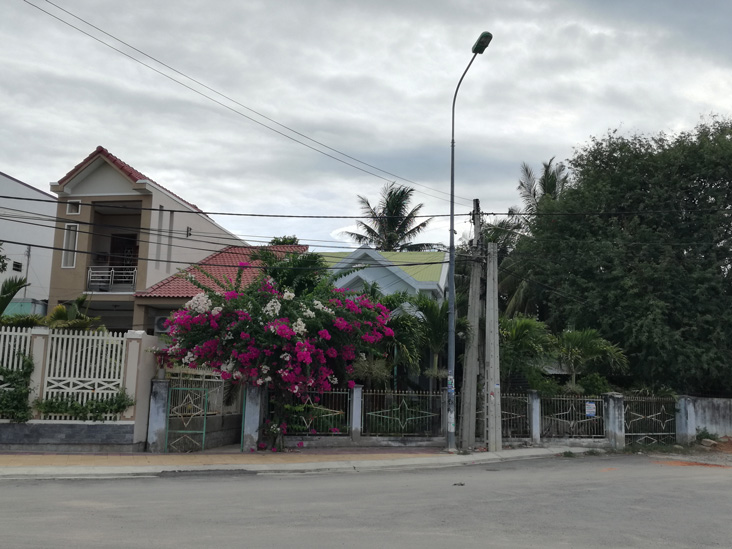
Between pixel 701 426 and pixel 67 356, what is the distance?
21.3 meters

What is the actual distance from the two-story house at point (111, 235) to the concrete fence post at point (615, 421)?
1516cm

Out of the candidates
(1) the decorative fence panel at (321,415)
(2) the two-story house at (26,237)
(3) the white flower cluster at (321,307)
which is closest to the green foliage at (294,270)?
(3) the white flower cluster at (321,307)

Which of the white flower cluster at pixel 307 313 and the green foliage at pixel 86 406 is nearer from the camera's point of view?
the green foliage at pixel 86 406

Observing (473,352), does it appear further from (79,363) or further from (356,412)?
(79,363)

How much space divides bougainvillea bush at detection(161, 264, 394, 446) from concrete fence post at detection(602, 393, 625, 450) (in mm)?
9120

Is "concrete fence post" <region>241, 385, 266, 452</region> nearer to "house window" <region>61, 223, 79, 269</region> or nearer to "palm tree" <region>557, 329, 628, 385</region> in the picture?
"palm tree" <region>557, 329, 628, 385</region>

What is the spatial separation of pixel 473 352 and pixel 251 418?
6689 millimetres

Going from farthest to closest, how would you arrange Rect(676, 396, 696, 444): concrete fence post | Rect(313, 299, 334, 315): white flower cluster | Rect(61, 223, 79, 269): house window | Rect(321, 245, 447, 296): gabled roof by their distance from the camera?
Rect(61, 223, 79, 269): house window → Rect(321, 245, 447, 296): gabled roof → Rect(676, 396, 696, 444): concrete fence post → Rect(313, 299, 334, 315): white flower cluster

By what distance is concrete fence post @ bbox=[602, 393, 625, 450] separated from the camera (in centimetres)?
2138

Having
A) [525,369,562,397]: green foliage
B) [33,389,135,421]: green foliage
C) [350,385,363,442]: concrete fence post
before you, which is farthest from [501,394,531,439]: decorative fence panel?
[33,389,135,421]: green foliage

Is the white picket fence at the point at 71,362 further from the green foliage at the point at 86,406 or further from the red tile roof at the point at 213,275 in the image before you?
the red tile roof at the point at 213,275

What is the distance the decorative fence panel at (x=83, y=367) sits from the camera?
15.5 meters

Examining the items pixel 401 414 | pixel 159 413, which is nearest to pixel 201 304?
pixel 159 413

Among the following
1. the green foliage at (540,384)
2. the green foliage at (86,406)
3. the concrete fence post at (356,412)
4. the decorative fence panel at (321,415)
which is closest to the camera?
the green foliage at (86,406)
